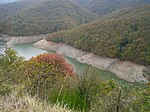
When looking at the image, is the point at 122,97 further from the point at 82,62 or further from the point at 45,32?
the point at 45,32

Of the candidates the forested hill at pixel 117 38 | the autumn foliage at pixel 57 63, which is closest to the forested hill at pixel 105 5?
the forested hill at pixel 117 38

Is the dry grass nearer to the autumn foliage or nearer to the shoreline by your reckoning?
the autumn foliage

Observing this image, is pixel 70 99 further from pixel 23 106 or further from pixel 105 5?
pixel 105 5

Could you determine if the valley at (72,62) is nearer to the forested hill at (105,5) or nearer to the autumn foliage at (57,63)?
the autumn foliage at (57,63)

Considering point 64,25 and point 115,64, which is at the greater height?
point 115,64

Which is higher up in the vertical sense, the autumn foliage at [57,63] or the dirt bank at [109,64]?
the autumn foliage at [57,63]

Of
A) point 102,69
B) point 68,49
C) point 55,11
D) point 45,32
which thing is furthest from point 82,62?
point 55,11

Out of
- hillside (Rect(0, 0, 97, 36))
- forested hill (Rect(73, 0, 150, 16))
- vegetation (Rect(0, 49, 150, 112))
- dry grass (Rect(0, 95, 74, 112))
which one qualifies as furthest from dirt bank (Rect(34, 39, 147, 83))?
forested hill (Rect(73, 0, 150, 16))
